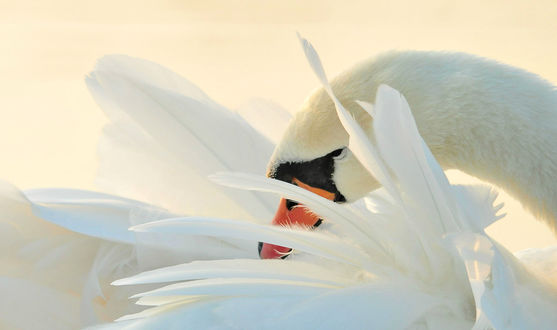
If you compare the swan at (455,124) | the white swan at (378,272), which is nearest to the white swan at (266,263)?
the white swan at (378,272)

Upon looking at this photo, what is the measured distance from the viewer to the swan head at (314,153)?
1439 millimetres

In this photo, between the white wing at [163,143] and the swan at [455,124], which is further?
the white wing at [163,143]

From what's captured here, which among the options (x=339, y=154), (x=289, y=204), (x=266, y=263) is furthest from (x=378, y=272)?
(x=339, y=154)

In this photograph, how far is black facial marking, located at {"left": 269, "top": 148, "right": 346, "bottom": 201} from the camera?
1.46m

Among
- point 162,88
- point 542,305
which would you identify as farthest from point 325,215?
point 162,88

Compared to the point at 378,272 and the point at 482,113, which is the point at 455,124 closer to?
the point at 482,113

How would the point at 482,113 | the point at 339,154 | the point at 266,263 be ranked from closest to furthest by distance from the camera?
the point at 266,263 → the point at 482,113 → the point at 339,154

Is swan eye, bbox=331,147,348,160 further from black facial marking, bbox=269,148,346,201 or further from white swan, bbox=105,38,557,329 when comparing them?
white swan, bbox=105,38,557,329

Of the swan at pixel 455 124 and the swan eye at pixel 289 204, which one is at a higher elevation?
the swan at pixel 455 124

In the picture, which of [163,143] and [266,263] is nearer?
[266,263]

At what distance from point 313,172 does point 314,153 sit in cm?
4

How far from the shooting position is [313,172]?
4.88 ft

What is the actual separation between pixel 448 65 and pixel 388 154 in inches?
19.5

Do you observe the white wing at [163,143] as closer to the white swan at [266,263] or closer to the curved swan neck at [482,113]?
the white swan at [266,263]
